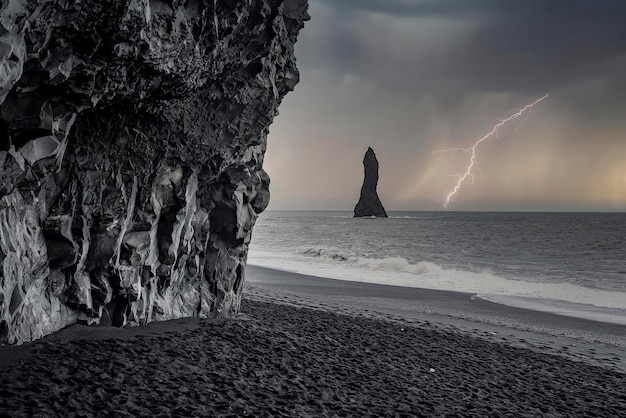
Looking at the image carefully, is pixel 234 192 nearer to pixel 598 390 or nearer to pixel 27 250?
pixel 27 250

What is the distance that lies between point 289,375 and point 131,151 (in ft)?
18.5

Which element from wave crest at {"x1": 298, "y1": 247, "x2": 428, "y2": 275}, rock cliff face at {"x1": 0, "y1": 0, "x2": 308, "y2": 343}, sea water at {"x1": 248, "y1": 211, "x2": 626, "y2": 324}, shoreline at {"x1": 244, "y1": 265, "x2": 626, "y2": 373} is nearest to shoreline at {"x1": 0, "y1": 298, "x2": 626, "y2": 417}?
rock cliff face at {"x1": 0, "y1": 0, "x2": 308, "y2": 343}

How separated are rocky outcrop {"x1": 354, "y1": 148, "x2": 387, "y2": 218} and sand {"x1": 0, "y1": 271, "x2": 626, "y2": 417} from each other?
158 meters

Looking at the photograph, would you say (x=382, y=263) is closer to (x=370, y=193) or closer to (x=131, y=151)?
(x=131, y=151)

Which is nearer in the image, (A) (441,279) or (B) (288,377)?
Answer: (B) (288,377)

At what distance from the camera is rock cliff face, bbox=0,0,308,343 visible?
274 inches

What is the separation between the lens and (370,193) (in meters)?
178

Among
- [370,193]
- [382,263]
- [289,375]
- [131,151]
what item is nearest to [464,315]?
[289,375]

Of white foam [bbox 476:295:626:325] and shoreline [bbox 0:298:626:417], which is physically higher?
white foam [bbox 476:295:626:325]

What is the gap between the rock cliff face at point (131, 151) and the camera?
6.96m

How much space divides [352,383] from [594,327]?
14.4 meters

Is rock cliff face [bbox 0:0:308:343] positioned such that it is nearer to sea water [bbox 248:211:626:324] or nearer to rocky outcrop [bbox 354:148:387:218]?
sea water [bbox 248:211:626:324]

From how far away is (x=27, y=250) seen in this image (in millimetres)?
8344

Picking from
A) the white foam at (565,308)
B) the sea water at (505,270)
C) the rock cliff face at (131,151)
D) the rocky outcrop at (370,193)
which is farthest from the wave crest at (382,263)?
the rocky outcrop at (370,193)
